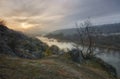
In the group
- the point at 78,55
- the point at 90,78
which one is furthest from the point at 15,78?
the point at 78,55

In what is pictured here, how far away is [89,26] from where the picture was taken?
171 ft

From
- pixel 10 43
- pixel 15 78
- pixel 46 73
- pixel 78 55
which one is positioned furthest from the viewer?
pixel 78 55

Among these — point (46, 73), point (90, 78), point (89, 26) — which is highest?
point (89, 26)

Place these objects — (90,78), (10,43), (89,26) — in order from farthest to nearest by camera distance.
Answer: (89,26)
(10,43)
(90,78)

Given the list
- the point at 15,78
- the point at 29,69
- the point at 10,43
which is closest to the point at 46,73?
the point at 29,69

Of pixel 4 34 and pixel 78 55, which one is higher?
pixel 4 34

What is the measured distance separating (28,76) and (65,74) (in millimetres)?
4569

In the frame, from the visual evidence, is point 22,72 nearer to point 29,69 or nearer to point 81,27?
point 29,69

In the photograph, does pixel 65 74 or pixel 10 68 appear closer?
pixel 10 68

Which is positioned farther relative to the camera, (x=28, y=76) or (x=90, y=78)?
(x=90, y=78)

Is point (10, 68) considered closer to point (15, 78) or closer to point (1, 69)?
point (1, 69)

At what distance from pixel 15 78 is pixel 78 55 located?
19762 mm

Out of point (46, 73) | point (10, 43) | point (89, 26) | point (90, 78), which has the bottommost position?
point (90, 78)

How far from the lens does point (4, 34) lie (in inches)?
1527
